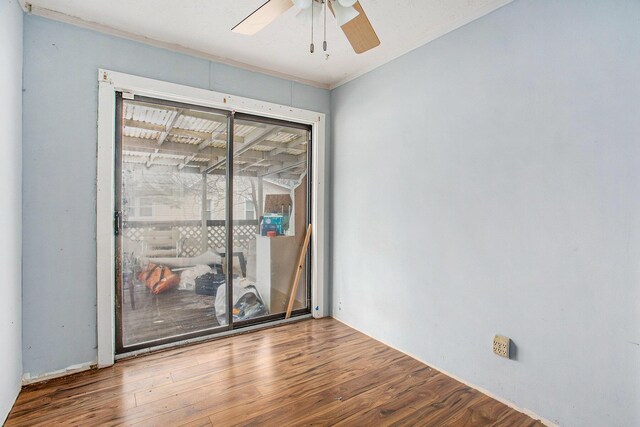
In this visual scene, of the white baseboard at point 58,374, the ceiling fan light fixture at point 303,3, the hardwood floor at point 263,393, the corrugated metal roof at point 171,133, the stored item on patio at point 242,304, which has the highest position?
the ceiling fan light fixture at point 303,3

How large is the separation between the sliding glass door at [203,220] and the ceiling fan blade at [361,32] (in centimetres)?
155

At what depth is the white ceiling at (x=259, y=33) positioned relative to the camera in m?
2.06

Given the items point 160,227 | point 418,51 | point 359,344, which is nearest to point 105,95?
point 160,227

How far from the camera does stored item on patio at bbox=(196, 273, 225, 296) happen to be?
9.45ft

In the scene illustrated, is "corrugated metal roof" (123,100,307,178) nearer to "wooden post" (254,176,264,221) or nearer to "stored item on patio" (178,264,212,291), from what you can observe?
"wooden post" (254,176,264,221)

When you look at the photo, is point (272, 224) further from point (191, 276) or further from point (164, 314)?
point (164, 314)

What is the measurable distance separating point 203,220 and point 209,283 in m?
0.58

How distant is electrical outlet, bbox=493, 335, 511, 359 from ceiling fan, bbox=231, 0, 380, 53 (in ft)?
6.19

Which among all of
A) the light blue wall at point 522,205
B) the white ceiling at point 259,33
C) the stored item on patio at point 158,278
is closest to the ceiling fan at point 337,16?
the white ceiling at point 259,33

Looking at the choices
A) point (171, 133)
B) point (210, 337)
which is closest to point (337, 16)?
point (171, 133)

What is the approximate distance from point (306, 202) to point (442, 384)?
2.05 m

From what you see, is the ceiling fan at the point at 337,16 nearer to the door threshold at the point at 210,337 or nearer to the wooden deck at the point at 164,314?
the wooden deck at the point at 164,314

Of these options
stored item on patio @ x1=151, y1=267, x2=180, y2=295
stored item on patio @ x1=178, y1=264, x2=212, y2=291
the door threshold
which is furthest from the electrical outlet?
stored item on patio @ x1=151, y1=267, x2=180, y2=295

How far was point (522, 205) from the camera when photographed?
1895 mm
